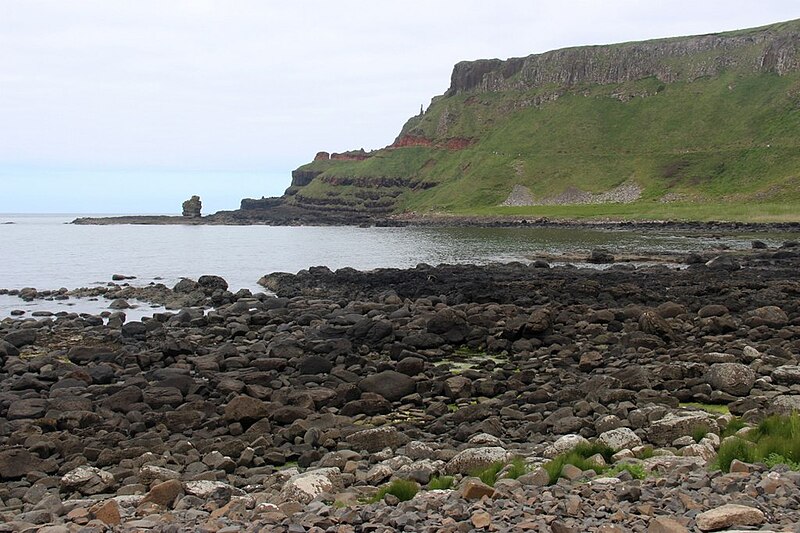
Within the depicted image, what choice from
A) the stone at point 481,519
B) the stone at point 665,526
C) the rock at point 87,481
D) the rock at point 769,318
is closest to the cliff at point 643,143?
the rock at point 769,318

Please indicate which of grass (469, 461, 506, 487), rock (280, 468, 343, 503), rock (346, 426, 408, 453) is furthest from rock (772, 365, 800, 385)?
rock (280, 468, 343, 503)

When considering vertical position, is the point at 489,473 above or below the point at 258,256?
below

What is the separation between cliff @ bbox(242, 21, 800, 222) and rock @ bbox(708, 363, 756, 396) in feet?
344

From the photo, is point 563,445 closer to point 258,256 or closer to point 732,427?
point 732,427

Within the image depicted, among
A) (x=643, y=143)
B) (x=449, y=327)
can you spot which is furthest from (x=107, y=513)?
(x=643, y=143)

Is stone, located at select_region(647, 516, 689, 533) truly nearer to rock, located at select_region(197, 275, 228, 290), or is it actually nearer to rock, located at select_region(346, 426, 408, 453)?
rock, located at select_region(346, 426, 408, 453)

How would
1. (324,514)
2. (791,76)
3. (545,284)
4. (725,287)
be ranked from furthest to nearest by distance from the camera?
(791,76) < (545,284) < (725,287) < (324,514)

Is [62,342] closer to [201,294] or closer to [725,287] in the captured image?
[201,294]

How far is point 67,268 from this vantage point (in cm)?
5988

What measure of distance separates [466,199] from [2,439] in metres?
150

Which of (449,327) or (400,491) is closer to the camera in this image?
(400,491)

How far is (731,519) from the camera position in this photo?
23.6 ft

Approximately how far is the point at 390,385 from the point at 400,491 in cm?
756

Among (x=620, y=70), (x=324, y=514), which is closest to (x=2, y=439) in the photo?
(x=324, y=514)
